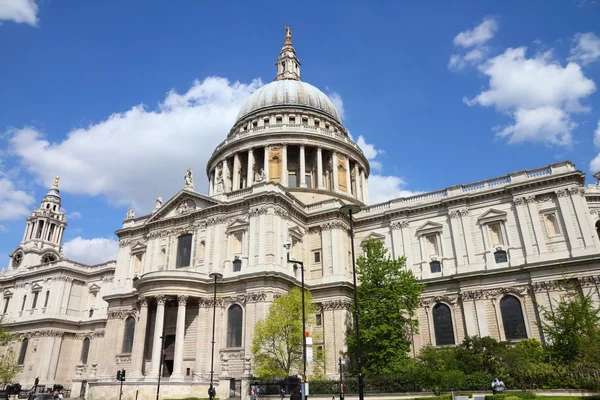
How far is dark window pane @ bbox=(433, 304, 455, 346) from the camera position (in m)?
40.7

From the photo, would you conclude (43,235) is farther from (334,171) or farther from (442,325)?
(442,325)

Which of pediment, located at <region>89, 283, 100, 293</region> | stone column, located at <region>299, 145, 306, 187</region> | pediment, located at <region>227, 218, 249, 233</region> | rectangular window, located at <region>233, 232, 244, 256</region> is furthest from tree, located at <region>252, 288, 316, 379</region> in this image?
pediment, located at <region>89, 283, 100, 293</region>

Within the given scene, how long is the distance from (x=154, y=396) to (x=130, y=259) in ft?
61.3

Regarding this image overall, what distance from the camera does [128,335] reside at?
150 ft

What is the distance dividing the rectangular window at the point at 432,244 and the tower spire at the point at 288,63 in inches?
1604

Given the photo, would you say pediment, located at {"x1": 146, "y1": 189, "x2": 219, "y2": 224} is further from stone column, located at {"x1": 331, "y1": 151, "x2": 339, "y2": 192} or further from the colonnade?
stone column, located at {"x1": 331, "y1": 151, "x2": 339, "y2": 192}

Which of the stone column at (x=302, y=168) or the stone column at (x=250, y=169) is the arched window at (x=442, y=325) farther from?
the stone column at (x=250, y=169)

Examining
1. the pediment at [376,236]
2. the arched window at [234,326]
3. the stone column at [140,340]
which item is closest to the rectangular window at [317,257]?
the pediment at [376,236]

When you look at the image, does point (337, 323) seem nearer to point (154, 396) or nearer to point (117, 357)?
point (154, 396)

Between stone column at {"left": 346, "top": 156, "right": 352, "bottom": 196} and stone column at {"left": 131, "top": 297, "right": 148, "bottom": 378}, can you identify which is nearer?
stone column at {"left": 131, "top": 297, "right": 148, "bottom": 378}

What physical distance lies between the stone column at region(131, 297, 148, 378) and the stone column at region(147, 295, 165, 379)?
1.56m

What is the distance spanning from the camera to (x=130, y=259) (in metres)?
50.0

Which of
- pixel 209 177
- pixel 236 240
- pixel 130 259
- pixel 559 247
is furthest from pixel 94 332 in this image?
pixel 559 247

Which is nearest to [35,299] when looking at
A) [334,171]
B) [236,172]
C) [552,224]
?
[236,172]
